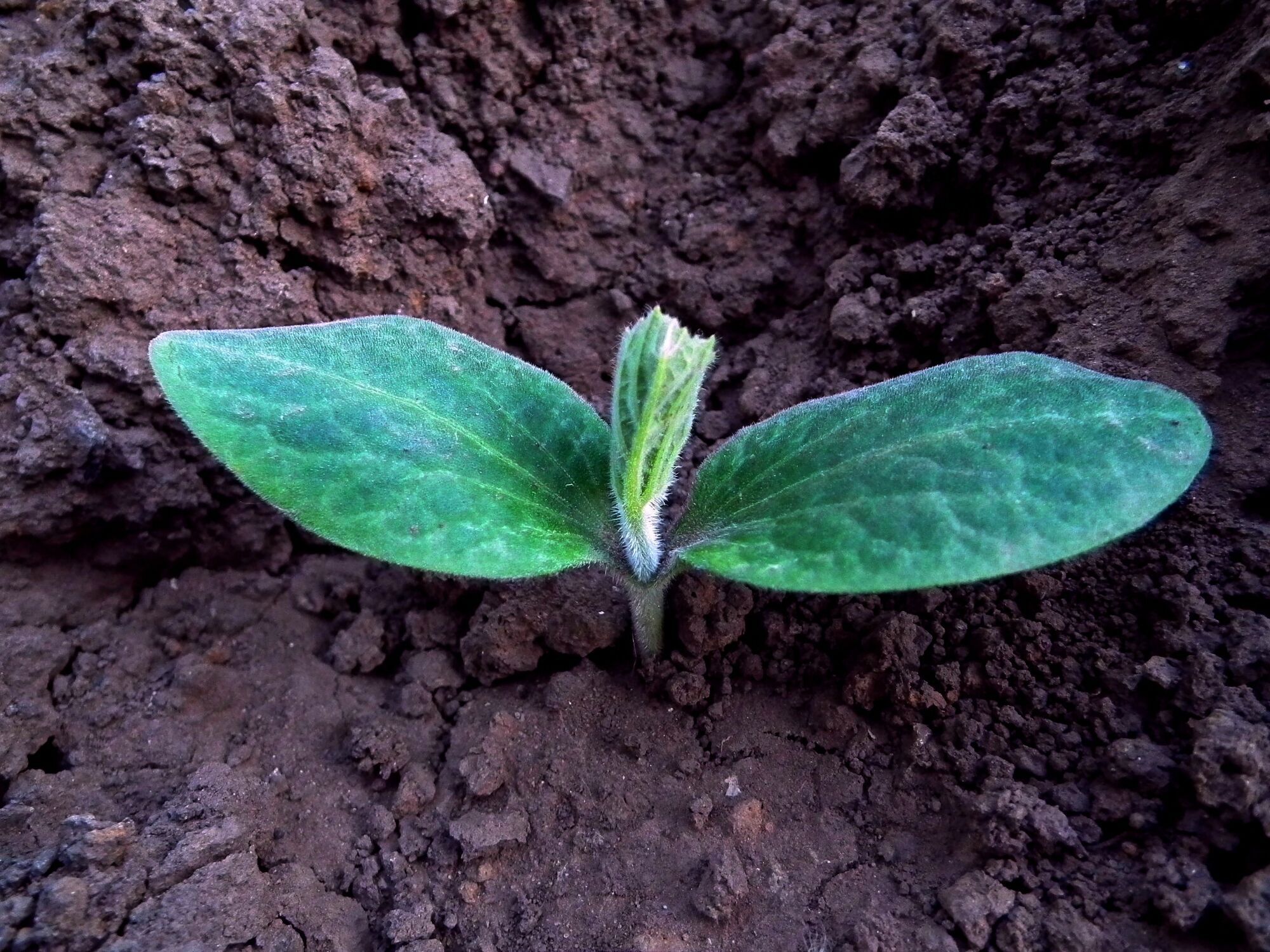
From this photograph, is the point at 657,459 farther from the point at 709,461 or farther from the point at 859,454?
the point at 859,454

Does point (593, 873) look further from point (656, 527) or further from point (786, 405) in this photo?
point (786, 405)

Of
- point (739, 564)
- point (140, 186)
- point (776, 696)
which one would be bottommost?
point (776, 696)

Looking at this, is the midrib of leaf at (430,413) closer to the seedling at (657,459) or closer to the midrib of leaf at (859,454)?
the seedling at (657,459)

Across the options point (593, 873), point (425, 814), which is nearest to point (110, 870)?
point (425, 814)

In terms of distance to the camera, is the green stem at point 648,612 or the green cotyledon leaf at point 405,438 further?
the green stem at point 648,612

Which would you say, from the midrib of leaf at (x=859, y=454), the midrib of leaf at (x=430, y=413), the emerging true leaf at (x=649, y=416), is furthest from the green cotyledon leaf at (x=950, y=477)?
the midrib of leaf at (x=430, y=413)

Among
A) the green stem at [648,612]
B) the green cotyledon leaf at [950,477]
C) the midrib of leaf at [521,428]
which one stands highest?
the green cotyledon leaf at [950,477]
